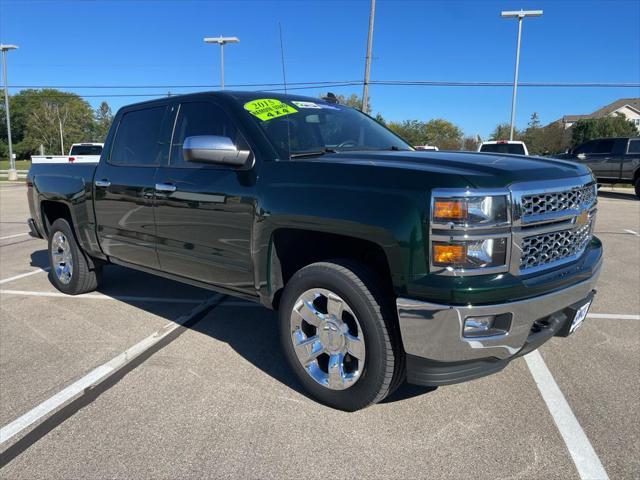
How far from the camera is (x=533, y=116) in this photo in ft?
235

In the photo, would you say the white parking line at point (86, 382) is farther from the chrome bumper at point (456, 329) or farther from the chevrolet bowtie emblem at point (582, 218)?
the chevrolet bowtie emblem at point (582, 218)

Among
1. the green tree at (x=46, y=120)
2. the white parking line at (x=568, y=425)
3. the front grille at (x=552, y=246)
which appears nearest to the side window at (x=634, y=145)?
the white parking line at (x=568, y=425)

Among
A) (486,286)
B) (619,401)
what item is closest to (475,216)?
(486,286)

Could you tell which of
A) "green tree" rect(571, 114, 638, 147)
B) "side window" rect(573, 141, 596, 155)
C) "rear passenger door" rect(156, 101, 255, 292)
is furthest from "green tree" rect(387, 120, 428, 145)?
"rear passenger door" rect(156, 101, 255, 292)

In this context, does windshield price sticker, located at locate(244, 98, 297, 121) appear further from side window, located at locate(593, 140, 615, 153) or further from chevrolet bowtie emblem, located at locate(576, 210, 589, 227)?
side window, located at locate(593, 140, 615, 153)

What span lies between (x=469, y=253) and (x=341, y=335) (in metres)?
0.89

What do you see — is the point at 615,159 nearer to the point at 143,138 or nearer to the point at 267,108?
the point at 267,108

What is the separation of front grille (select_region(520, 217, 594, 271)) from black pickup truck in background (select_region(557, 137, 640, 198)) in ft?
53.7

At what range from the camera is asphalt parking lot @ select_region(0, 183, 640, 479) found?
97.4 inches

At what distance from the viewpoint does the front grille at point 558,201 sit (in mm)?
2500

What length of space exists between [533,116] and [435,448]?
77318 millimetres

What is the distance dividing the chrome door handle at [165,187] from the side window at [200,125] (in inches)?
6.8

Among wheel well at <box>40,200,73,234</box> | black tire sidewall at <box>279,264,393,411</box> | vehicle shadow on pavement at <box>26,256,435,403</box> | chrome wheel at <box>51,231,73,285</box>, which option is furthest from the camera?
wheel well at <box>40,200,73,234</box>

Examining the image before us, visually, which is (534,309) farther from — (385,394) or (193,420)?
(193,420)
